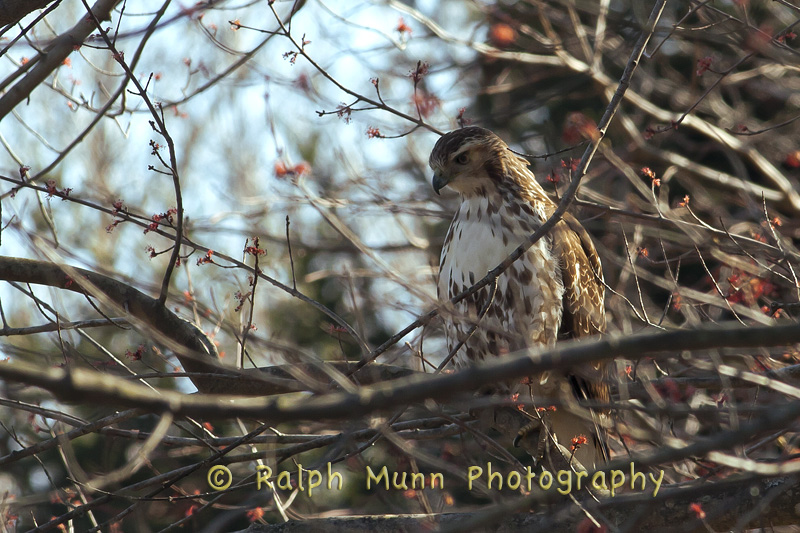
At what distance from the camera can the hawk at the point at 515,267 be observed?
4492mm

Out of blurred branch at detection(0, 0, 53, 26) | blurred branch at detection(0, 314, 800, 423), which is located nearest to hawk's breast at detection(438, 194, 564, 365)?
blurred branch at detection(0, 0, 53, 26)

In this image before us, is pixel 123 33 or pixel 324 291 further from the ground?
pixel 324 291

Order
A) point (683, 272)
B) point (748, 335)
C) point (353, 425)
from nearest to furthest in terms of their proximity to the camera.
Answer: point (748, 335)
point (353, 425)
point (683, 272)

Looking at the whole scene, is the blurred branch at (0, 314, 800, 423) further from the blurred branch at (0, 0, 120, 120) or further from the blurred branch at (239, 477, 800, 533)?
the blurred branch at (0, 0, 120, 120)

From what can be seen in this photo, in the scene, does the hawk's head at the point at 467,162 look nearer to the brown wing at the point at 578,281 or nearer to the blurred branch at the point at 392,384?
the brown wing at the point at 578,281

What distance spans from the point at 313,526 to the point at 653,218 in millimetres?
2005

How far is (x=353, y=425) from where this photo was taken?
1.94 metres

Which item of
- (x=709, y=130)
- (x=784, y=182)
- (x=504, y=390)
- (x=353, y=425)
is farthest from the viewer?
(x=784, y=182)

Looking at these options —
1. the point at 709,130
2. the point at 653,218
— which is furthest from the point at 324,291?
the point at 653,218

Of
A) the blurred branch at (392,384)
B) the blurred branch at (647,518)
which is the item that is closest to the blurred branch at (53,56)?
the blurred branch at (647,518)

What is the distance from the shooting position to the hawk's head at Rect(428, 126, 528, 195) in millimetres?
4691

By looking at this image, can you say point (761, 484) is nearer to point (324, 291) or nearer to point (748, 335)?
point (748, 335)

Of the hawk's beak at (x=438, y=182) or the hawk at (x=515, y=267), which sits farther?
the hawk's beak at (x=438, y=182)

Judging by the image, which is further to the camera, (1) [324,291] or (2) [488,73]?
(2) [488,73]
